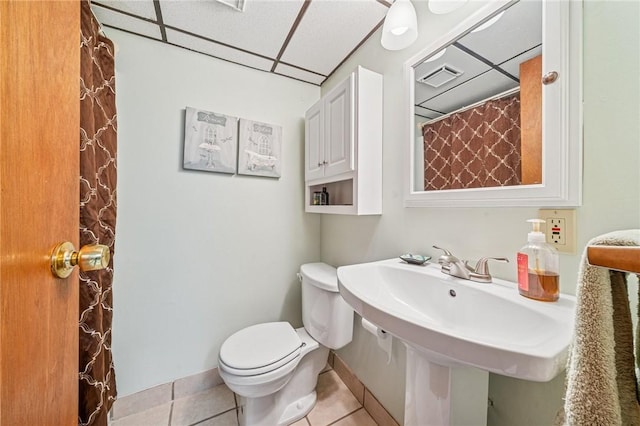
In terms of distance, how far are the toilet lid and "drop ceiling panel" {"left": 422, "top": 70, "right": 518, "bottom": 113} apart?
131 centimetres

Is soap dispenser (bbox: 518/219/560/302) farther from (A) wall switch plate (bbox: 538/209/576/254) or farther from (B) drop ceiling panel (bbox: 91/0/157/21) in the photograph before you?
(B) drop ceiling panel (bbox: 91/0/157/21)

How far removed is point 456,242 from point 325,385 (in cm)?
124

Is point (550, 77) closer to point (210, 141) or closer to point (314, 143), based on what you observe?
point (314, 143)

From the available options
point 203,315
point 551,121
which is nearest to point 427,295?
point 551,121

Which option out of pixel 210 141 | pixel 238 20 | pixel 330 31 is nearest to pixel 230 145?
pixel 210 141

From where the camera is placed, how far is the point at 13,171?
0.30 m

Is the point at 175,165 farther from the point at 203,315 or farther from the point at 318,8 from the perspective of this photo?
the point at 318,8

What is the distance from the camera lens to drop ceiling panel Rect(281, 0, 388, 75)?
109 centimetres

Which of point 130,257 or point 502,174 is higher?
point 502,174

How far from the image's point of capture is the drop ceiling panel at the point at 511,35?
2.13 feet

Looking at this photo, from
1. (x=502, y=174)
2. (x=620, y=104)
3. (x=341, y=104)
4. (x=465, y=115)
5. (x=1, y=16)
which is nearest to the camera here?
(x=1, y=16)

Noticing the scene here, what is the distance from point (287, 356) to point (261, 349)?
140mm

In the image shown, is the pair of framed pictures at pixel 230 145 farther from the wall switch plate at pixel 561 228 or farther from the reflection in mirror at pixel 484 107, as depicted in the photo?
the wall switch plate at pixel 561 228

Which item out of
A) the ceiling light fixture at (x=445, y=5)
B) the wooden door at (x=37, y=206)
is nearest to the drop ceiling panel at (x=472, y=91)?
the ceiling light fixture at (x=445, y=5)
